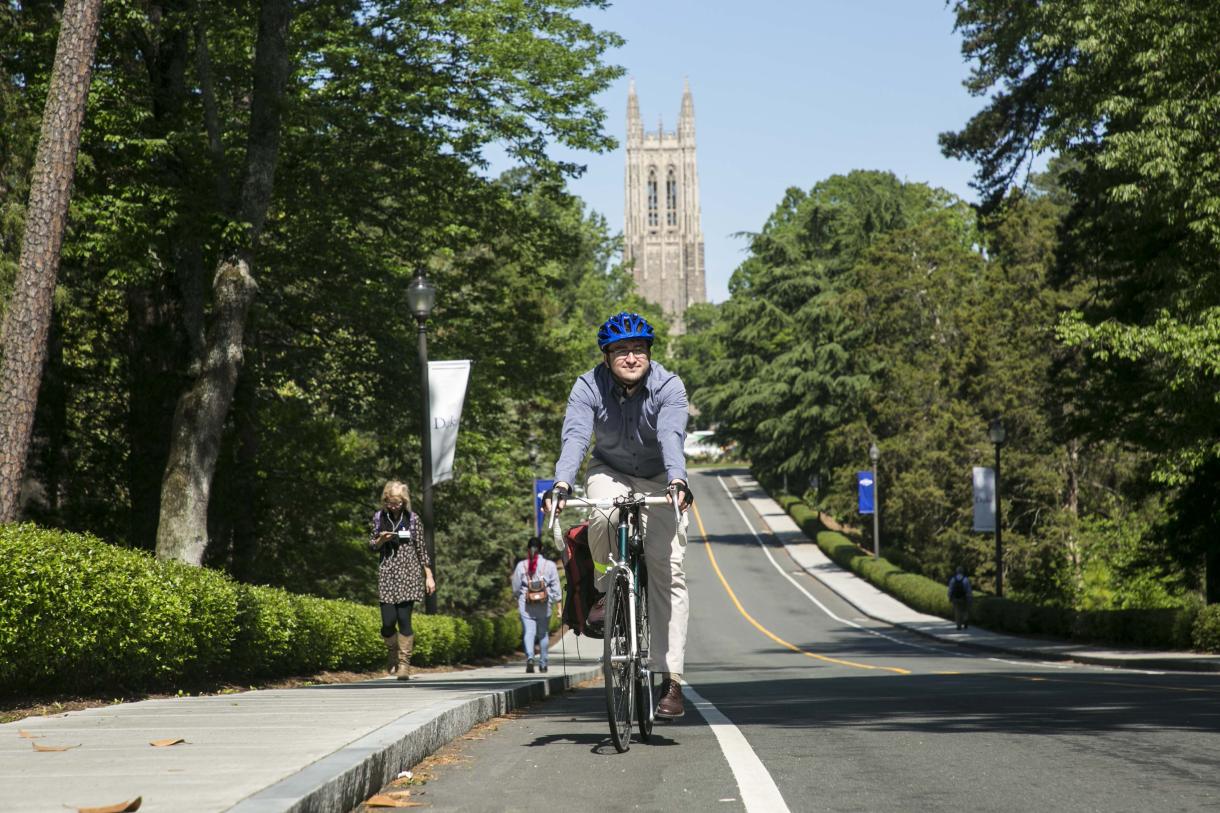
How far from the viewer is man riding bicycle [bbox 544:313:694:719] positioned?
7387mm

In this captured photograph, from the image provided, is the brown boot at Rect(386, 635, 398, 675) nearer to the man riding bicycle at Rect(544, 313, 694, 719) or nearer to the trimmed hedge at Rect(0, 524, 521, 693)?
the trimmed hedge at Rect(0, 524, 521, 693)

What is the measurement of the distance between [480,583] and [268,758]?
50832 mm

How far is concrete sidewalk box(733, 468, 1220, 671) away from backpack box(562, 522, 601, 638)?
50.1 ft

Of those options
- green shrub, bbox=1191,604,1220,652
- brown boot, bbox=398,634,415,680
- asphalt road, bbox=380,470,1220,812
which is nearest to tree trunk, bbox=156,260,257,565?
brown boot, bbox=398,634,415,680

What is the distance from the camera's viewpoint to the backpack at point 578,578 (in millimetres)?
7477

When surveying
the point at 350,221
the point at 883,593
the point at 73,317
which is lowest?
the point at 883,593

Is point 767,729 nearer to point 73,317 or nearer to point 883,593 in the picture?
point 73,317

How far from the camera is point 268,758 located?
18.3ft

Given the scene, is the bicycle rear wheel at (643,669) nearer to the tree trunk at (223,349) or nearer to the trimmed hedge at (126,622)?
the trimmed hedge at (126,622)

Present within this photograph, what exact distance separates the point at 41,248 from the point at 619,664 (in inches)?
332

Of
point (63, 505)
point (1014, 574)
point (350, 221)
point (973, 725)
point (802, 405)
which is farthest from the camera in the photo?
point (802, 405)

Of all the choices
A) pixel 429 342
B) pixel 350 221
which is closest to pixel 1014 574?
pixel 429 342

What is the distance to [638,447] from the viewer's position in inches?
301

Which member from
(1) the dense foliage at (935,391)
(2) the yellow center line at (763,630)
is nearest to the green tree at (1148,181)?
(1) the dense foliage at (935,391)
